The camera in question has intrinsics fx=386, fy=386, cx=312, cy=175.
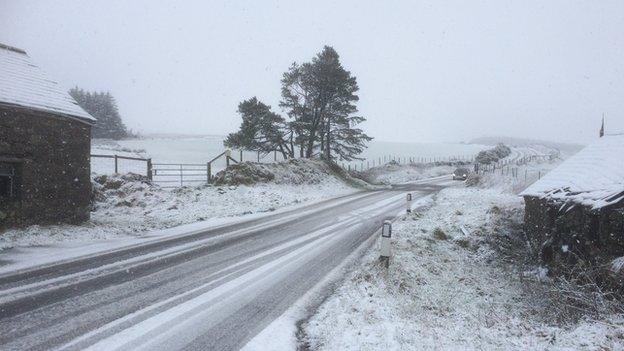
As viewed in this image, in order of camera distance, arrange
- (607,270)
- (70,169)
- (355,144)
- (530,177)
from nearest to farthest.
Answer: (607,270)
(70,169)
(530,177)
(355,144)

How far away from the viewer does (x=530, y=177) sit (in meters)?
30.9

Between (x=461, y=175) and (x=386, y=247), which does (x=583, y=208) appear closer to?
(x=386, y=247)

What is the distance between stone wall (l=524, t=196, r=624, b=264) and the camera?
8234 mm

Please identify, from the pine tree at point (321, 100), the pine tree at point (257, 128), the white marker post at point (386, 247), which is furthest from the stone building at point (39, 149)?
the pine tree at point (321, 100)

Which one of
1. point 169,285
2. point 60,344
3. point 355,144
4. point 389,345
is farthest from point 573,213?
point 355,144

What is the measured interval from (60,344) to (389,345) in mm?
4047

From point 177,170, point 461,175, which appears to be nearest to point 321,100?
point 177,170

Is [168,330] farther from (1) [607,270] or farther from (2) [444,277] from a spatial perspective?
(1) [607,270]

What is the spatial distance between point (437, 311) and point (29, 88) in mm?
14185

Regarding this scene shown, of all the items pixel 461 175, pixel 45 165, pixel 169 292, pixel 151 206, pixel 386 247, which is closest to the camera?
pixel 169 292

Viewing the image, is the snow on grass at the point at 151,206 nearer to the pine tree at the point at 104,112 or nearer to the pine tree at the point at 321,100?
the pine tree at the point at 321,100

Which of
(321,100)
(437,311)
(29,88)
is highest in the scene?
(321,100)

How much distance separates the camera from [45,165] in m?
12.3

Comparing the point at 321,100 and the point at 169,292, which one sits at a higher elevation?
the point at 321,100
